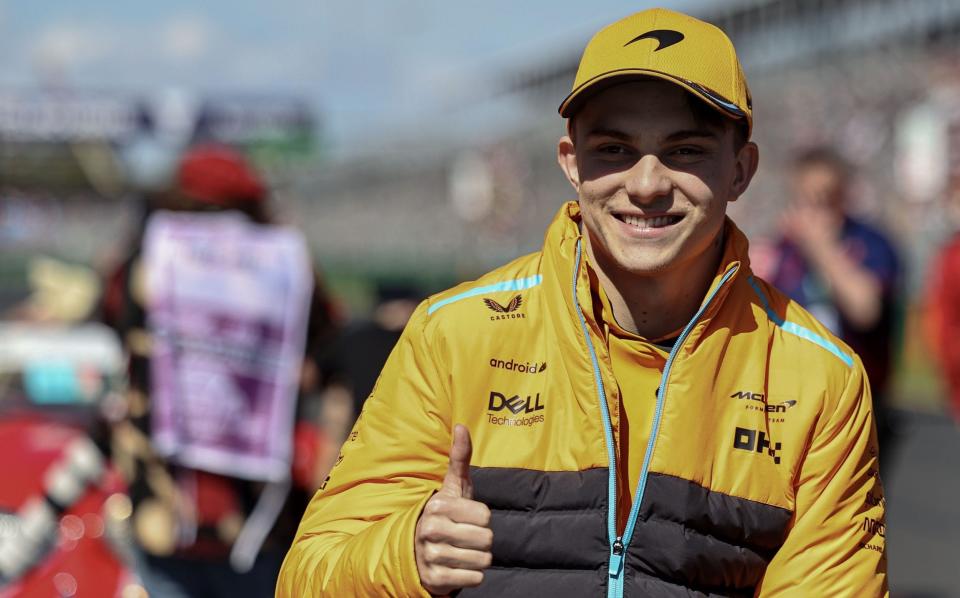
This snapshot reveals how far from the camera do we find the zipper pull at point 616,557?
206 cm

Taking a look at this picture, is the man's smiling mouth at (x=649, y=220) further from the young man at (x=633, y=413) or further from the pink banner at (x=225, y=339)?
the pink banner at (x=225, y=339)

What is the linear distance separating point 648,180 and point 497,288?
0.30 meters

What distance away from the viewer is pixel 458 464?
6.46 ft

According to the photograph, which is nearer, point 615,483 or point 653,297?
point 615,483

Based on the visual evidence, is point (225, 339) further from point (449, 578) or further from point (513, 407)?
point (449, 578)

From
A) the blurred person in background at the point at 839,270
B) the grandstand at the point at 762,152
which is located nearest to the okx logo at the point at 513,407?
the blurred person in background at the point at 839,270

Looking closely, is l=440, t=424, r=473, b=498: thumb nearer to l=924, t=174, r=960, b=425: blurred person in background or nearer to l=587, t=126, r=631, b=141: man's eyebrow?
l=587, t=126, r=631, b=141: man's eyebrow

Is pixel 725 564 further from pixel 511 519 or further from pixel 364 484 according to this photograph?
pixel 364 484

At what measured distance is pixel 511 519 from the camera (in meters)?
2.08

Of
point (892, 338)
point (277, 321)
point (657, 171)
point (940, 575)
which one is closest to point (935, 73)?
point (940, 575)

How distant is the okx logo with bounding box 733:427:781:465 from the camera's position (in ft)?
7.01

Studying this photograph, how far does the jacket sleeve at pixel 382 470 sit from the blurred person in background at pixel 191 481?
1.66 m

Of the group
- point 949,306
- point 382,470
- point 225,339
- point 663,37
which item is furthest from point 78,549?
point 949,306

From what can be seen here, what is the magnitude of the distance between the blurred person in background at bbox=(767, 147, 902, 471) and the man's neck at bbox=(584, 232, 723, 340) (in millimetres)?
3263
